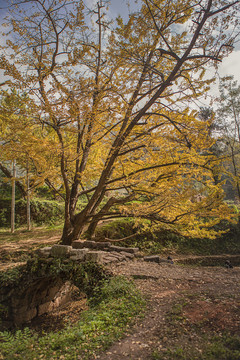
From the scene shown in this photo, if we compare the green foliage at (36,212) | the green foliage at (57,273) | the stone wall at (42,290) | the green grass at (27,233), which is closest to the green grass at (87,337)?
the green foliage at (57,273)

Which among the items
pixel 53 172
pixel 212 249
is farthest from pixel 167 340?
pixel 212 249

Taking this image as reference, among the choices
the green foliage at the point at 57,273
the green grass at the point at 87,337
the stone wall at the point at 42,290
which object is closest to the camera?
the green grass at the point at 87,337

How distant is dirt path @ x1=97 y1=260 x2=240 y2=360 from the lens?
2.34 m

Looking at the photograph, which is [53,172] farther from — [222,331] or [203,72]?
[222,331]

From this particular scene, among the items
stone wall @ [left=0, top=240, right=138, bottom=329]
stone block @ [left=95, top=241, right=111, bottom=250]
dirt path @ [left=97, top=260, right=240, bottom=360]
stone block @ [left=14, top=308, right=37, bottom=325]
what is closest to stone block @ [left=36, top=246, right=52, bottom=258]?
stone wall @ [left=0, top=240, right=138, bottom=329]

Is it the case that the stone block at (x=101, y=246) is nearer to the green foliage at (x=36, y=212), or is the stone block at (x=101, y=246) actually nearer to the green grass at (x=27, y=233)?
the green grass at (x=27, y=233)

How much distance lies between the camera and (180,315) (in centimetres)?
291

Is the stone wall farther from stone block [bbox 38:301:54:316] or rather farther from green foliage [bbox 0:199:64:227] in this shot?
green foliage [bbox 0:199:64:227]

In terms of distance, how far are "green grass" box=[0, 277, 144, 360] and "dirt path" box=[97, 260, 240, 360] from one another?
0.17 meters

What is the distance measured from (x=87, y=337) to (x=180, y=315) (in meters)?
1.28

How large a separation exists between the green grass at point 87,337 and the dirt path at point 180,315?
17cm

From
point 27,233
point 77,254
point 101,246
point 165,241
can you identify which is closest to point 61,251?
point 77,254

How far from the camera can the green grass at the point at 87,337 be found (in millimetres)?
2496

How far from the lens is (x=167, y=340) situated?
2.42 metres
